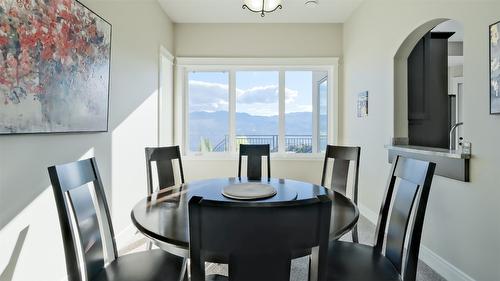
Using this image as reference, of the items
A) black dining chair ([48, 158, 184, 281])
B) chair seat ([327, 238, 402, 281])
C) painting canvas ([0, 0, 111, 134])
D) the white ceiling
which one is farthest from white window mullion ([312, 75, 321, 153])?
black dining chair ([48, 158, 184, 281])

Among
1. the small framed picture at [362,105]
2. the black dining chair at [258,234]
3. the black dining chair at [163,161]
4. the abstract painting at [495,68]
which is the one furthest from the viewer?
the small framed picture at [362,105]

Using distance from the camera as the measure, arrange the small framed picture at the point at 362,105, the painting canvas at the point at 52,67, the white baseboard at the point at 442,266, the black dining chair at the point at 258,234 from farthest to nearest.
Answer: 1. the small framed picture at the point at 362,105
2. the white baseboard at the point at 442,266
3. the painting canvas at the point at 52,67
4. the black dining chair at the point at 258,234

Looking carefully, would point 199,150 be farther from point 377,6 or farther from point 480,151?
point 480,151

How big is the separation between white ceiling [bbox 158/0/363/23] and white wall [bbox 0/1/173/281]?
28 cm

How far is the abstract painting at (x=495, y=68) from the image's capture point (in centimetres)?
171

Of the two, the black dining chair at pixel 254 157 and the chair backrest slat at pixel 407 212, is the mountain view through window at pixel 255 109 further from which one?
the chair backrest slat at pixel 407 212

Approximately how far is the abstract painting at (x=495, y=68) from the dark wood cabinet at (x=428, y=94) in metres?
1.17

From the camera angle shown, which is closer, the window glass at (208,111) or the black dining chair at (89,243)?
the black dining chair at (89,243)

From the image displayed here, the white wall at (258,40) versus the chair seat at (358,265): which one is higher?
the white wall at (258,40)

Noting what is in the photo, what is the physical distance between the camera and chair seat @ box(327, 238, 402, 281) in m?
1.37

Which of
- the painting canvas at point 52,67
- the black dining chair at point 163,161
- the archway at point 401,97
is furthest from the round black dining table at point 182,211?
the archway at point 401,97

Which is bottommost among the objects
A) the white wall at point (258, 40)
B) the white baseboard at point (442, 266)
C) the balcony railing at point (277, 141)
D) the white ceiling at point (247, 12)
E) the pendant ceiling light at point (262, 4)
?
the white baseboard at point (442, 266)

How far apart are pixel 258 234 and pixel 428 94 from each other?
3.00 m

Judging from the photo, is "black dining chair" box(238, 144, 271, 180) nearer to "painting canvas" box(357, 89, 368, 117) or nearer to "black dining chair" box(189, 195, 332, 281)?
"painting canvas" box(357, 89, 368, 117)
